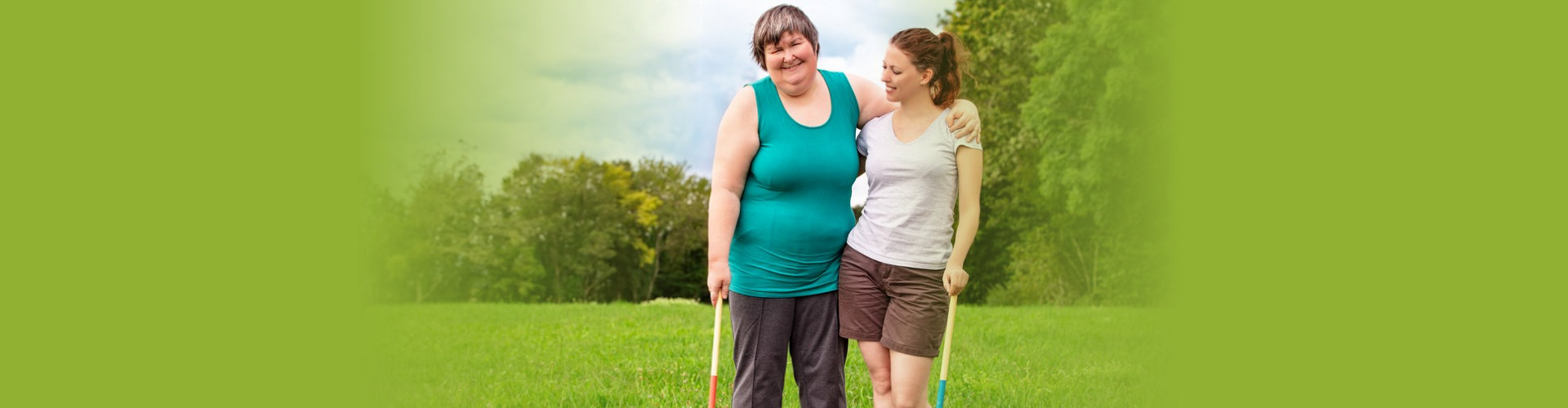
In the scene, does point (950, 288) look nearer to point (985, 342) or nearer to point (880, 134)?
point (880, 134)

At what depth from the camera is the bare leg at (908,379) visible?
298cm

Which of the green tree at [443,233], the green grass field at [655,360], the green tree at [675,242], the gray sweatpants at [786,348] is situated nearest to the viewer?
the gray sweatpants at [786,348]

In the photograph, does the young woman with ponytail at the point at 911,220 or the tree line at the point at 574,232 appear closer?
the young woman with ponytail at the point at 911,220

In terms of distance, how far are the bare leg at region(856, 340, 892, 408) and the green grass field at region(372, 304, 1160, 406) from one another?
1816mm

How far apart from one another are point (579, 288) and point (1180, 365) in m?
9.14

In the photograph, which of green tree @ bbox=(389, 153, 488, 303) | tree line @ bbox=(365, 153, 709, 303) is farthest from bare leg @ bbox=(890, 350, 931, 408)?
tree line @ bbox=(365, 153, 709, 303)

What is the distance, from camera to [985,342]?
293 inches

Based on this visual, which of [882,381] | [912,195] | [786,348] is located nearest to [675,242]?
[786,348]

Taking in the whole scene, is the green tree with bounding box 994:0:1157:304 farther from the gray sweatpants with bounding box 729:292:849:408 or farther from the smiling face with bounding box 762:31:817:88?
the smiling face with bounding box 762:31:817:88

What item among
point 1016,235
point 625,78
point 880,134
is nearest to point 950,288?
point 880,134

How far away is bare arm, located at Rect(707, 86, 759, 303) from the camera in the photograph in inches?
115

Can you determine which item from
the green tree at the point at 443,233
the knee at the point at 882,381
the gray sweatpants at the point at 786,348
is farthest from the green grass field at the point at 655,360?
the green tree at the point at 443,233

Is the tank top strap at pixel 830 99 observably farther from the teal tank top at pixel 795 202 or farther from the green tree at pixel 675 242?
the green tree at pixel 675 242

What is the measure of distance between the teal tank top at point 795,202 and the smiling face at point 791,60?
0.28 feet
